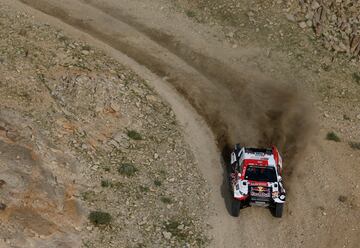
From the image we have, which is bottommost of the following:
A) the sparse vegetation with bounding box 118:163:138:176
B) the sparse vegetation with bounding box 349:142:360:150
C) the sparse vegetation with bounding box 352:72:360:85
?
the sparse vegetation with bounding box 118:163:138:176

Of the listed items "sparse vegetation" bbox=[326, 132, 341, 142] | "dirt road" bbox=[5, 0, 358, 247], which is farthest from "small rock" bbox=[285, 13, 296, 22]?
"sparse vegetation" bbox=[326, 132, 341, 142]

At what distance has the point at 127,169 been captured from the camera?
27.3m

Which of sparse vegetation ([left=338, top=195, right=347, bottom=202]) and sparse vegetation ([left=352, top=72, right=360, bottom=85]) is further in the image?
sparse vegetation ([left=352, top=72, right=360, bottom=85])

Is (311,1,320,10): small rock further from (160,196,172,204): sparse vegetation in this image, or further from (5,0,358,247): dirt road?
(160,196,172,204): sparse vegetation

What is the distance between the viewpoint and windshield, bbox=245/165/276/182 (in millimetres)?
25938

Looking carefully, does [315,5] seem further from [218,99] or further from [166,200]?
[166,200]

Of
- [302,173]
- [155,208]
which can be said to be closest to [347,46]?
[302,173]

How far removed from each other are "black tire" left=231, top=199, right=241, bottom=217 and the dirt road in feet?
1.15

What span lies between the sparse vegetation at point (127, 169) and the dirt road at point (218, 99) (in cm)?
358

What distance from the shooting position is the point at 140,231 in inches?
984

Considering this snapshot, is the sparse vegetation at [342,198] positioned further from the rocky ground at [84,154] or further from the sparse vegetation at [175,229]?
the sparse vegetation at [175,229]

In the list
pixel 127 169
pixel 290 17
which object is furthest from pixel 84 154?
pixel 290 17

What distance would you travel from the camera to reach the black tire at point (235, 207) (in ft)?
84.1

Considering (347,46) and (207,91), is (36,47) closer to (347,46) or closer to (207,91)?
(207,91)
